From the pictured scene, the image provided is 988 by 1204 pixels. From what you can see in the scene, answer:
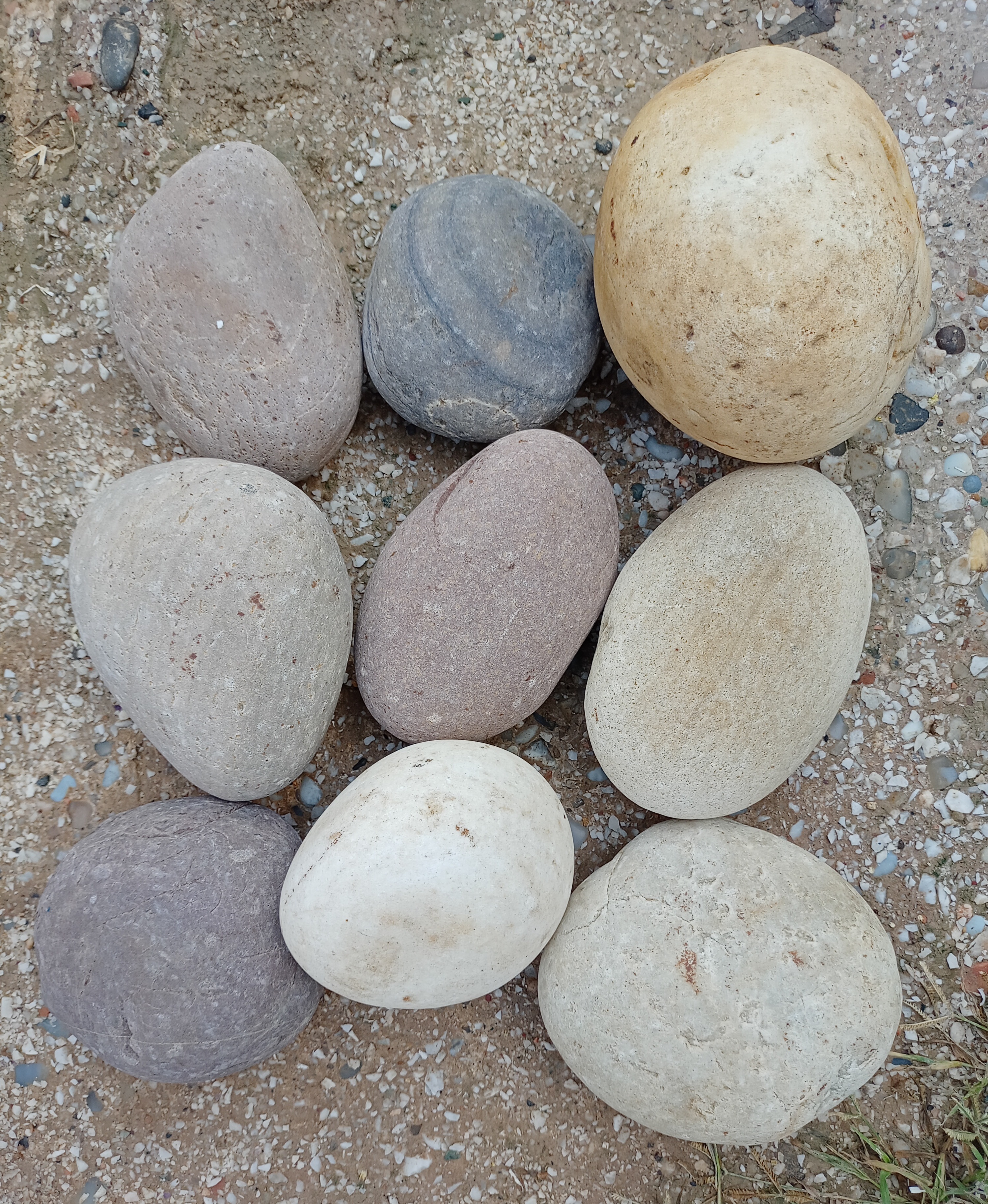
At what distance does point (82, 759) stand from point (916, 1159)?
6.56 feet

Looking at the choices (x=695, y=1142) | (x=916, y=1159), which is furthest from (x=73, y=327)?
(x=916, y=1159)

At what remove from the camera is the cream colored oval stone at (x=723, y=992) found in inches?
60.4

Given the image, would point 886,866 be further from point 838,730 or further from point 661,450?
point 661,450

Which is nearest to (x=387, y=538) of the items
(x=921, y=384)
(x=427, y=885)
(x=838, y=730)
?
(x=427, y=885)

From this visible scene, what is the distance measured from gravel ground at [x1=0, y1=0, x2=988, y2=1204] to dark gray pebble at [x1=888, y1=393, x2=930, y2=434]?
0.03 m

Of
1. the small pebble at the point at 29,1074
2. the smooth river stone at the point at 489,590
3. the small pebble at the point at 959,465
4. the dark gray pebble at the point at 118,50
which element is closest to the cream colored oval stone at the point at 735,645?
the smooth river stone at the point at 489,590

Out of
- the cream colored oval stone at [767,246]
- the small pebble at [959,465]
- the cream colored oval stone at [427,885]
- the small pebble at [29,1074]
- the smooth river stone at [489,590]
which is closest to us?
the cream colored oval stone at [767,246]

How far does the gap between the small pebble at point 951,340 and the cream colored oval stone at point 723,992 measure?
117 cm

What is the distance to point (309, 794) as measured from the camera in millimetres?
1854

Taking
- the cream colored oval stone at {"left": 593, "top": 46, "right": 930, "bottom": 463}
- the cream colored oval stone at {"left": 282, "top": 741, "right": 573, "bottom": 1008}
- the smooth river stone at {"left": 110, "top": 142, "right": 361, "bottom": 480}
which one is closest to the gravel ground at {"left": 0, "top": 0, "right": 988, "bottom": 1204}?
the smooth river stone at {"left": 110, "top": 142, "right": 361, "bottom": 480}

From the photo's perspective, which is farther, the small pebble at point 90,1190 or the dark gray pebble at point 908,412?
the dark gray pebble at point 908,412

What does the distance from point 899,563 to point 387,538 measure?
1.16 metres

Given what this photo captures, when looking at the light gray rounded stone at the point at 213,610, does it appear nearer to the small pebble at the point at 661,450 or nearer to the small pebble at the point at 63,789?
the small pebble at the point at 63,789

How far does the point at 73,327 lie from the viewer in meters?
→ 1.78
